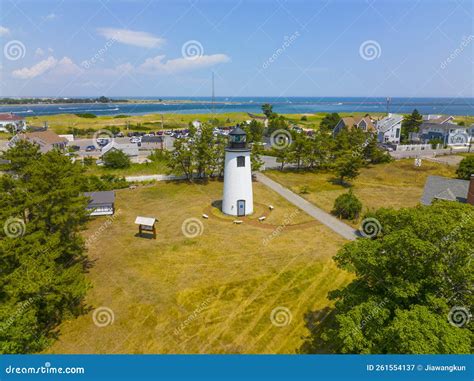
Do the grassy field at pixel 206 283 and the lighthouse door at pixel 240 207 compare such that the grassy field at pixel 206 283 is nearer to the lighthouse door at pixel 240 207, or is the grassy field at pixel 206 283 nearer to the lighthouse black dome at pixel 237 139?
the lighthouse door at pixel 240 207

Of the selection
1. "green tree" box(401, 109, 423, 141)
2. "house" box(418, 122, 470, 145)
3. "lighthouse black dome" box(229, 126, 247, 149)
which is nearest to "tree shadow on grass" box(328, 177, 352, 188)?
"lighthouse black dome" box(229, 126, 247, 149)

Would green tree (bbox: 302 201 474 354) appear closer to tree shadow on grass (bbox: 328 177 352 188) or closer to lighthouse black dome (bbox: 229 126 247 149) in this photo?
lighthouse black dome (bbox: 229 126 247 149)

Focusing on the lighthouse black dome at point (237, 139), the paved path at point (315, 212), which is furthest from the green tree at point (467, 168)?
the lighthouse black dome at point (237, 139)

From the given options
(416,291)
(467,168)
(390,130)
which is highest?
(390,130)

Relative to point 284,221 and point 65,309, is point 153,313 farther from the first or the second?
point 284,221

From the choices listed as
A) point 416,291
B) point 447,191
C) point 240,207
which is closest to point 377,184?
point 447,191

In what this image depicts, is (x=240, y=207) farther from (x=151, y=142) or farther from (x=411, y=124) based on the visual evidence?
(x=411, y=124)

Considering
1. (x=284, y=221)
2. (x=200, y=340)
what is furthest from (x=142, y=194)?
(x=200, y=340)
